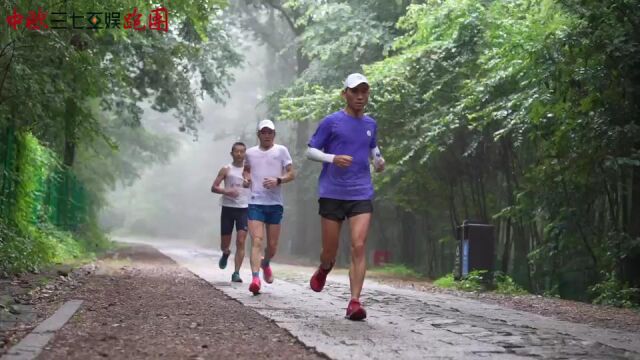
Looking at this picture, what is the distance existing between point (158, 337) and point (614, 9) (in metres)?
6.90

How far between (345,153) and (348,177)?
216mm

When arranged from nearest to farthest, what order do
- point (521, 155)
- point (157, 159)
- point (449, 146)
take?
point (521, 155) < point (449, 146) < point (157, 159)

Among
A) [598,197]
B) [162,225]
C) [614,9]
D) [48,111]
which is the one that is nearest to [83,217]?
[48,111]

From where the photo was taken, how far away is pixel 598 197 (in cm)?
1245

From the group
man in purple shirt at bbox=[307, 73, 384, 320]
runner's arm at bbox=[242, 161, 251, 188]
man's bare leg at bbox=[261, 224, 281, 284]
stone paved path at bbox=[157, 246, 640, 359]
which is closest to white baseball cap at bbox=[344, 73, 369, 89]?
man in purple shirt at bbox=[307, 73, 384, 320]

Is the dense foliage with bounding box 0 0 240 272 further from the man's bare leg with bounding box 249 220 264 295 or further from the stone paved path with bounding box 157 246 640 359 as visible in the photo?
the stone paved path with bounding box 157 246 640 359

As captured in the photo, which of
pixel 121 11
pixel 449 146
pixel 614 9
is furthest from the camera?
pixel 449 146

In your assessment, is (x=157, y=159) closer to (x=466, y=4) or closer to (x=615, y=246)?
(x=466, y=4)

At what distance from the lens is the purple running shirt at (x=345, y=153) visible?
657 centimetres

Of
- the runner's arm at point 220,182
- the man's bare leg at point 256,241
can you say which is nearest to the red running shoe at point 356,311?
the man's bare leg at point 256,241

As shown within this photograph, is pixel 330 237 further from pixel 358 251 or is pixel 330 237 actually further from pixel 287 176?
pixel 287 176

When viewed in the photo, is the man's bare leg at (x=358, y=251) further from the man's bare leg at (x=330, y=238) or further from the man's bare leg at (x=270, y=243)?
the man's bare leg at (x=270, y=243)

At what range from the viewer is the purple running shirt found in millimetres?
6570

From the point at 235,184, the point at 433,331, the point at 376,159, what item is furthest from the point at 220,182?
the point at 433,331
